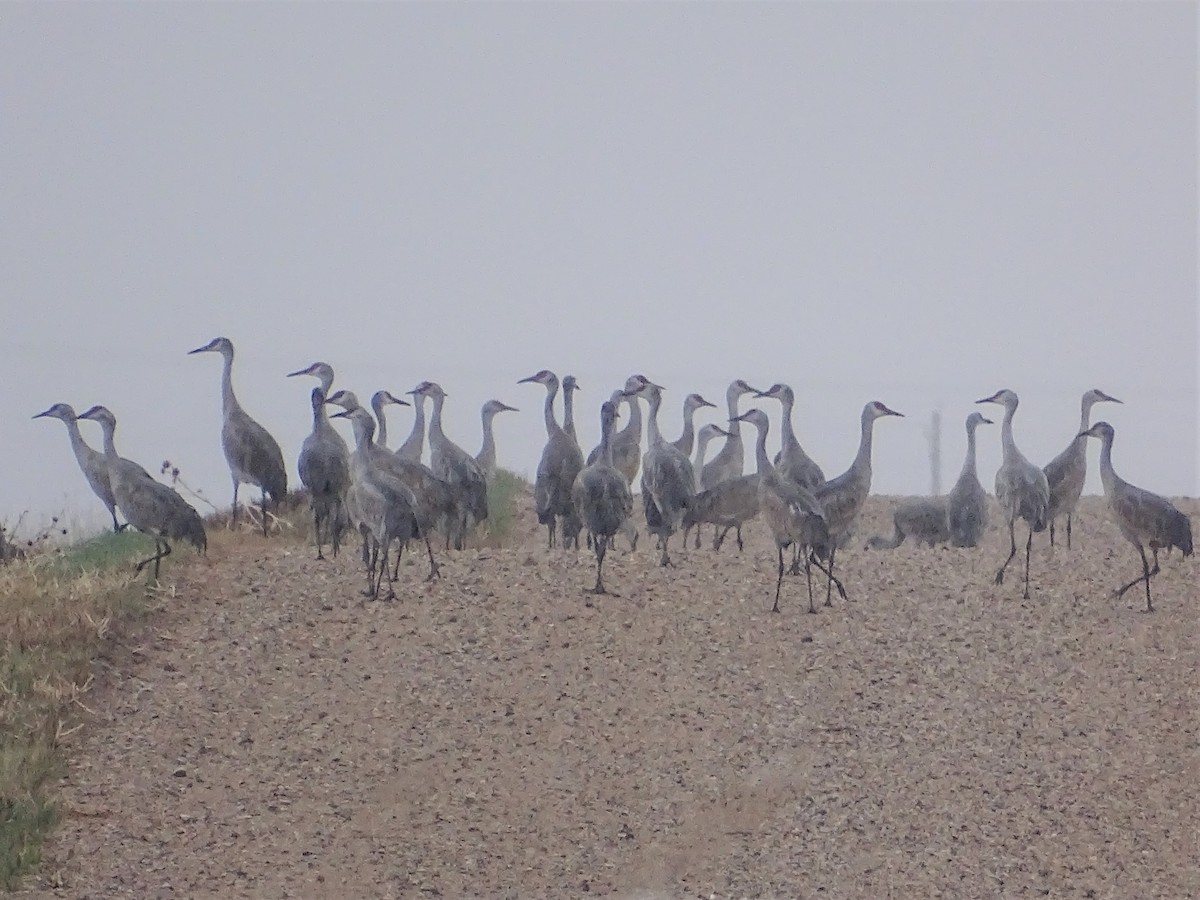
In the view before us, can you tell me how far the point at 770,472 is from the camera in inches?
634

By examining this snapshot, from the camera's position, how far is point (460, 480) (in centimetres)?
1875

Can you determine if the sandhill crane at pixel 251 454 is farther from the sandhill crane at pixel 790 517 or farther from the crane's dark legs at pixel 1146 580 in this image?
the crane's dark legs at pixel 1146 580

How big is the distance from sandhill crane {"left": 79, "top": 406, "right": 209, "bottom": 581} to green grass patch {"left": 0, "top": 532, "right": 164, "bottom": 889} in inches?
15.2

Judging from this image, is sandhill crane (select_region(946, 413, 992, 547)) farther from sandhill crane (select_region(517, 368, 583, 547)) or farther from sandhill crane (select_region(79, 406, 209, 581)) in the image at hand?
sandhill crane (select_region(79, 406, 209, 581))

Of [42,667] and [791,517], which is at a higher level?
[791,517]

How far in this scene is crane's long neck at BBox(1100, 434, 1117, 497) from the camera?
16609 mm

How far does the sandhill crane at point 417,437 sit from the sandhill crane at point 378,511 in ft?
11.6

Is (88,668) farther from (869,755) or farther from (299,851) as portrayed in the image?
(869,755)

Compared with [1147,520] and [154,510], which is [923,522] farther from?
[154,510]

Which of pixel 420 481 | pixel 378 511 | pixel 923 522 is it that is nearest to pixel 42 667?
pixel 378 511

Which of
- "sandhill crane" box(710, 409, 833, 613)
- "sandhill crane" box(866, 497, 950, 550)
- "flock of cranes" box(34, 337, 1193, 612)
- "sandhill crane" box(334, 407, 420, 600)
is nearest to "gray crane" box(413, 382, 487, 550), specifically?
"flock of cranes" box(34, 337, 1193, 612)

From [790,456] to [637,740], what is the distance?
20.4ft

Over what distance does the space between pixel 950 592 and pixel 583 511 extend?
2976 millimetres

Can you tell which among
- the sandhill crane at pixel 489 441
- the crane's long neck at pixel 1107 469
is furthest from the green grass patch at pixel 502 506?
the crane's long neck at pixel 1107 469
